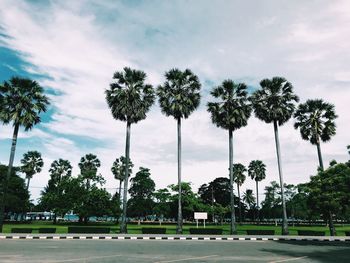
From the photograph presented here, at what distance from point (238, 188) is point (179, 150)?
6122 centimetres

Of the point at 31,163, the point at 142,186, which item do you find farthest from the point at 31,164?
the point at 142,186

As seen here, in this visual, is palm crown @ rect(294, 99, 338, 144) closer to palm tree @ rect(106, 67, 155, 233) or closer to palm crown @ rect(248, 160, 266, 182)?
palm tree @ rect(106, 67, 155, 233)

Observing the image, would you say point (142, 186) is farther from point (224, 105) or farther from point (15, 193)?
point (224, 105)

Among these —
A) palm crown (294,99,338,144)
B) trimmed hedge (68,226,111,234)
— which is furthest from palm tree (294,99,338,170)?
trimmed hedge (68,226,111,234)

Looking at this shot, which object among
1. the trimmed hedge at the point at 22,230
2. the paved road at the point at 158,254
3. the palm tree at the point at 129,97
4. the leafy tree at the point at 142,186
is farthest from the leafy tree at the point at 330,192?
the leafy tree at the point at 142,186

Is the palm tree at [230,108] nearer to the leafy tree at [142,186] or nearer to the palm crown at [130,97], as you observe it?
the palm crown at [130,97]

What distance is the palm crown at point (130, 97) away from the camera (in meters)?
35.3

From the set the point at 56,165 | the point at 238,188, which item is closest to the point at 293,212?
the point at 238,188

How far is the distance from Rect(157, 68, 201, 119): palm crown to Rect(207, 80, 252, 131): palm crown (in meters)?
2.61

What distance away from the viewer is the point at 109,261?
36.6 ft

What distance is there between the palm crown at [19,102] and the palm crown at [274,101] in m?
26.6

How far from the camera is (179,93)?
3641cm

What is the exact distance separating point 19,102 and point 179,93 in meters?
18.2

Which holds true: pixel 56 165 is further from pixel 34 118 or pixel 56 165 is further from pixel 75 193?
pixel 34 118
